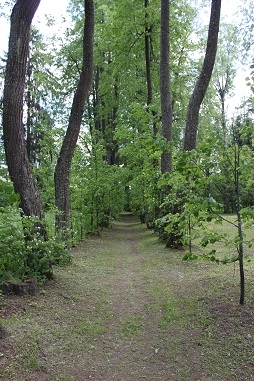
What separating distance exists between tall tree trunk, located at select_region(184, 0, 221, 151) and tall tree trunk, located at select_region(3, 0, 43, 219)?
14.4 ft

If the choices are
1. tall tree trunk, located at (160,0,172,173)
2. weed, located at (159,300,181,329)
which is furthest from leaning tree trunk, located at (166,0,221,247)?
weed, located at (159,300,181,329)

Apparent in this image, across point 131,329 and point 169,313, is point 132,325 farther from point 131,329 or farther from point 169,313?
point 169,313

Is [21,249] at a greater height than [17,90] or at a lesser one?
lesser

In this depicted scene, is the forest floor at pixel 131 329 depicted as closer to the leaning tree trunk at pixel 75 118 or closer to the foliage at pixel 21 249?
the foliage at pixel 21 249

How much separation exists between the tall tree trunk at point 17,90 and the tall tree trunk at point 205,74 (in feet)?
14.4

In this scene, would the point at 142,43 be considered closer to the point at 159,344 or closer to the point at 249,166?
the point at 249,166

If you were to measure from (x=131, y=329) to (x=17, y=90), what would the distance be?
4.06 metres

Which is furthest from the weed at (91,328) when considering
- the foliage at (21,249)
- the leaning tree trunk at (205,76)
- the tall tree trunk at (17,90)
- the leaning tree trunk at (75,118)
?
the leaning tree trunk at (205,76)

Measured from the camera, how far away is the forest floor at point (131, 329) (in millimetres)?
3395

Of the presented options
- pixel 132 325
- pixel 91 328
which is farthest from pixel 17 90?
pixel 132 325

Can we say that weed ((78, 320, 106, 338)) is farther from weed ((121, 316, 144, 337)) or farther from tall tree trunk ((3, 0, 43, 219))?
tall tree trunk ((3, 0, 43, 219))

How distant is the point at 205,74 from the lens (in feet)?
27.1

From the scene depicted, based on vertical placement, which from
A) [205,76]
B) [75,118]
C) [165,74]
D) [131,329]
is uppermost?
[165,74]

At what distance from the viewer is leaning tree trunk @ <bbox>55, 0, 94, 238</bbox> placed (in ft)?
24.7
